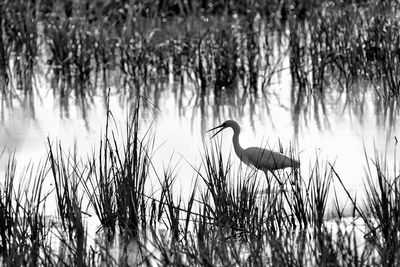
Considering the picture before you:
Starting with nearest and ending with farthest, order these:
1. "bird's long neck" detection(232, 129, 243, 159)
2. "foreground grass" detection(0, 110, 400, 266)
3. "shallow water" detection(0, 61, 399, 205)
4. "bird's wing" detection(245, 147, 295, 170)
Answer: "foreground grass" detection(0, 110, 400, 266) → "bird's wing" detection(245, 147, 295, 170) → "bird's long neck" detection(232, 129, 243, 159) → "shallow water" detection(0, 61, 399, 205)

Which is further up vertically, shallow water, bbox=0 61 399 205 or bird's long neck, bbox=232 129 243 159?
bird's long neck, bbox=232 129 243 159

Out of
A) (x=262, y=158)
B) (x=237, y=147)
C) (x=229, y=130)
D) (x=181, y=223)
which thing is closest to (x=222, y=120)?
(x=229, y=130)

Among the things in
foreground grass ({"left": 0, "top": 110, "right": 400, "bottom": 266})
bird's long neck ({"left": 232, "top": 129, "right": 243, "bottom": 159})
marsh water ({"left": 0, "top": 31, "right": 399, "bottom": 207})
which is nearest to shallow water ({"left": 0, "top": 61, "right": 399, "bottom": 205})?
marsh water ({"left": 0, "top": 31, "right": 399, "bottom": 207})

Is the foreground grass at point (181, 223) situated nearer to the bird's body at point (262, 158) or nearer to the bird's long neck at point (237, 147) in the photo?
the bird's body at point (262, 158)

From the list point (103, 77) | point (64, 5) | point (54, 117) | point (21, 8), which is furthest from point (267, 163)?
point (64, 5)

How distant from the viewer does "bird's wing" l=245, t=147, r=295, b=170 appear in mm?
4703

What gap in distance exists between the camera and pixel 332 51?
7680 mm

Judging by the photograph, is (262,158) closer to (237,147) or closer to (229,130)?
(237,147)

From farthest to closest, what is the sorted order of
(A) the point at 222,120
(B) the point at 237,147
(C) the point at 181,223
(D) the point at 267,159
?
(A) the point at 222,120
(B) the point at 237,147
(D) the point at 267,159
(C) the point at 181,223

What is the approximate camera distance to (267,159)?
15.8ft

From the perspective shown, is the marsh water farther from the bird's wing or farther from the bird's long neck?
the bird's wing

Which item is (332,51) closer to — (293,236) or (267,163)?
(267,163)

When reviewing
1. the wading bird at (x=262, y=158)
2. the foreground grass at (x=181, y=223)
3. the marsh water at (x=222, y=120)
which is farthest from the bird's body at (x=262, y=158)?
→ the foreground grass at (x=181, y=223)

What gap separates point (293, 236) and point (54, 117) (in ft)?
11.9
